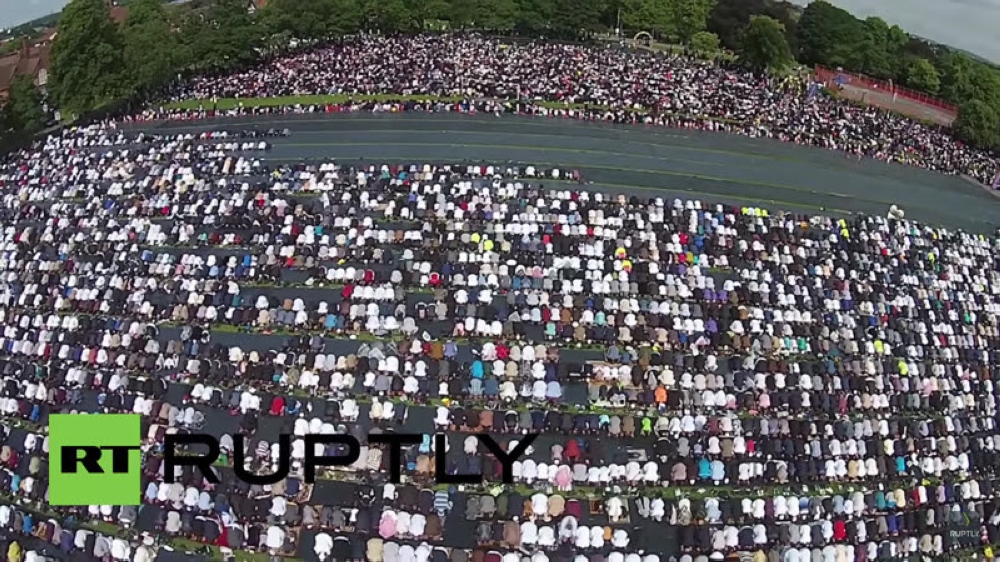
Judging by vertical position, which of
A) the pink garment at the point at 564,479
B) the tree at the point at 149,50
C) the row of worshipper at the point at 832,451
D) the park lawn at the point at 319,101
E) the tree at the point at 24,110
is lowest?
the pink garment at the point at 564,479

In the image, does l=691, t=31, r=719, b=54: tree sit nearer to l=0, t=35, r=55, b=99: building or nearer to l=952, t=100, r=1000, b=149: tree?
l=952, t=100, r=1000, b=149: tree

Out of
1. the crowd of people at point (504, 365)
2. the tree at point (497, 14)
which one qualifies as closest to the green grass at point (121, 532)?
the crowd of people at point (504, 365)

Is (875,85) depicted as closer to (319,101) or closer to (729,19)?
(729,19)

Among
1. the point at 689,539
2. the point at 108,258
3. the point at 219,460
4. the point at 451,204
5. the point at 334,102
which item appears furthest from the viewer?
the point at 334,102

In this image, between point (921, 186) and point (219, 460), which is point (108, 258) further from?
point (921, 186)

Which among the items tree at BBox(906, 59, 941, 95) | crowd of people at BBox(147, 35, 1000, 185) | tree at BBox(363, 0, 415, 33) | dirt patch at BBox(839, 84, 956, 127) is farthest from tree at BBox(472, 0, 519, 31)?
tree at BBox(906, 59, 941, 95)

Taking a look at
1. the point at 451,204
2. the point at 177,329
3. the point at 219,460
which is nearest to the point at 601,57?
the point at 451,204

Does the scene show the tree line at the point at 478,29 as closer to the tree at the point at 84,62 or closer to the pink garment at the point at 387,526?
the tree at the point at 84,62
